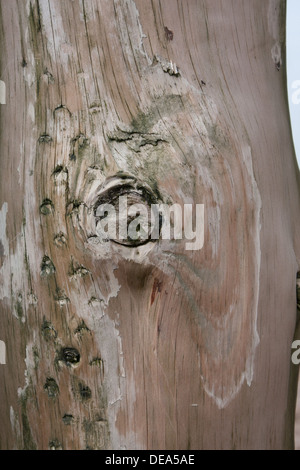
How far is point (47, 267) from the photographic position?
2.54ft

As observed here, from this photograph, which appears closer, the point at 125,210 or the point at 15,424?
the point at 125,210

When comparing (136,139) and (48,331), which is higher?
(136,139)

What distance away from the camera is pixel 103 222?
2.33 feet

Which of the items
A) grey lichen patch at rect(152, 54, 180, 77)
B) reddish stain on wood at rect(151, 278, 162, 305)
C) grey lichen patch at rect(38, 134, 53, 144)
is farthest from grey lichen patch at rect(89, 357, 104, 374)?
grey lichen patch at rect(152, 54, 180, 77)

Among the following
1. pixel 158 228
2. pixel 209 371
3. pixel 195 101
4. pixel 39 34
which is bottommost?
pixel 209 371

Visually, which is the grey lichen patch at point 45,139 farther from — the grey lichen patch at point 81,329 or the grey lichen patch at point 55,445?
the grey lichen patch at point 55,445

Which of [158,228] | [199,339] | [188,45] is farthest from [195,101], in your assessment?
[199,339]

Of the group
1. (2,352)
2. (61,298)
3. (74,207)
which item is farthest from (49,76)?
(2,352)

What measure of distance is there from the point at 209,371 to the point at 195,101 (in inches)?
15.5

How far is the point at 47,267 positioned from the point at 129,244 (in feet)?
0.46

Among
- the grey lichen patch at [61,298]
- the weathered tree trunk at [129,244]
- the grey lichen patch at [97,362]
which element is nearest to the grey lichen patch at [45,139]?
the weathered tree trunk at [129,244]

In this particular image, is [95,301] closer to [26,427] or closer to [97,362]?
[97,362]

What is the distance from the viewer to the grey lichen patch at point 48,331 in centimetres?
78

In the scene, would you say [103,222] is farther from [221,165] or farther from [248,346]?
[248,346]
